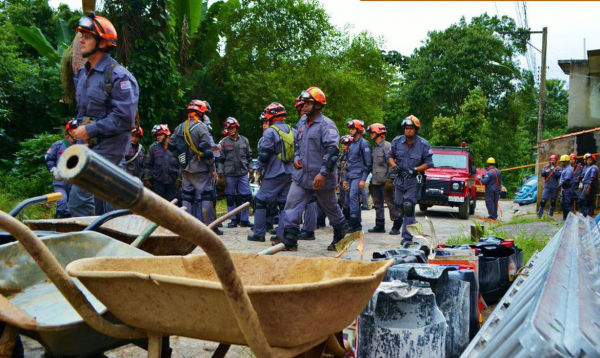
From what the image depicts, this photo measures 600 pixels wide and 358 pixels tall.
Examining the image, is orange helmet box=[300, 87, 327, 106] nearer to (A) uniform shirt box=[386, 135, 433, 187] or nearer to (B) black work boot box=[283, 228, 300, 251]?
(B) black work boot box=[283, 228, 300, 251]

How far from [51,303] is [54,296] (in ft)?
0.21

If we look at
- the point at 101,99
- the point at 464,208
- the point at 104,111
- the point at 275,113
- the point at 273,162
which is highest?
the point at 275,113

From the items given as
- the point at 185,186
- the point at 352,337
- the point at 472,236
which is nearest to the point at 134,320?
the point at 352,337

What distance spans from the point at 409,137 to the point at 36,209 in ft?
26.0

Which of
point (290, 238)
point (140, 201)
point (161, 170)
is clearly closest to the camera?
point (140, 201)

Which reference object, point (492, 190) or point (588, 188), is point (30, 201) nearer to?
point (492, 190)

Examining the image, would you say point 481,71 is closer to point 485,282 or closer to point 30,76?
point 30,76

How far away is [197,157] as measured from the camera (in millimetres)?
9594

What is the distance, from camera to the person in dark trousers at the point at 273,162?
369 inches

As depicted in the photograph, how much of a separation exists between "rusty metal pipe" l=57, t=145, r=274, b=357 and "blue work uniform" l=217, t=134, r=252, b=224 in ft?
32.6

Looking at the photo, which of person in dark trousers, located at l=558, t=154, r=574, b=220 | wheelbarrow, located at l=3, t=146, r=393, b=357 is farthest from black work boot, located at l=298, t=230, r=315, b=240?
person in dark trousers, located at l=558, t=154, r=574, b=220

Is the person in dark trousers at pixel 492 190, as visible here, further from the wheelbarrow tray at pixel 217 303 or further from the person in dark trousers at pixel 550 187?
the wheelbarrow tray at pixel 217 303

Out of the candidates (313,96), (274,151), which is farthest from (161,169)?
(313,96)

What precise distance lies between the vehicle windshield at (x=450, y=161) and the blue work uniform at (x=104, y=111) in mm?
13947
